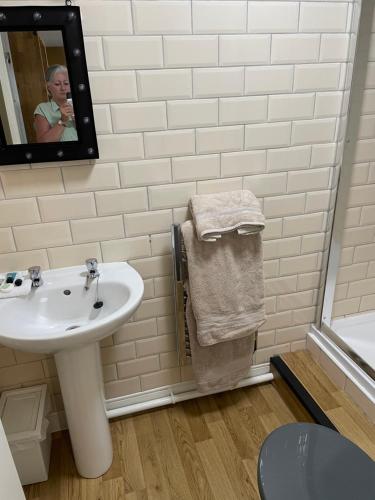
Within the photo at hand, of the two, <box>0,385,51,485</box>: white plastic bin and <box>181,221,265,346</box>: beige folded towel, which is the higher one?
<box>181,221,265,346</box>: beige folded towel

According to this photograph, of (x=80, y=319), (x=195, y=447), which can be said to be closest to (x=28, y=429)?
(x=80, y=319)

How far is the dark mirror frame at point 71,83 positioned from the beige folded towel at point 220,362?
2.84ft

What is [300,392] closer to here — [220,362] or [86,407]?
[220,362]

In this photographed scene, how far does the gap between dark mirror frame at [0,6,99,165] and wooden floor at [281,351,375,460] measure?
138cm

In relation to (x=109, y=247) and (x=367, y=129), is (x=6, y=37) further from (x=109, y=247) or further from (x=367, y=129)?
(x=367, y=129)

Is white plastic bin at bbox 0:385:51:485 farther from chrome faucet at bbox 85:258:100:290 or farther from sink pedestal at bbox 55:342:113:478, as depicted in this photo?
chrome faucet at bbox 85:258:100:290

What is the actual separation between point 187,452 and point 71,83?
1.53 metres

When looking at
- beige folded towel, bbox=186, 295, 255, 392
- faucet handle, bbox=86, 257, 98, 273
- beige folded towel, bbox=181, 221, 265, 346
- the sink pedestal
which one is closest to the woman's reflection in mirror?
faucet handle, bbox=86, 257, 98, 273

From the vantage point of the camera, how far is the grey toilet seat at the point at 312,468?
3.20ft

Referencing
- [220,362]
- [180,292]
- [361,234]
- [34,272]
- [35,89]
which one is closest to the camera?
[35,89]

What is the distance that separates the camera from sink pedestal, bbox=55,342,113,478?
4.34 ft

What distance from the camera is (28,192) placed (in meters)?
1.32

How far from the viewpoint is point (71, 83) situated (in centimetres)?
121

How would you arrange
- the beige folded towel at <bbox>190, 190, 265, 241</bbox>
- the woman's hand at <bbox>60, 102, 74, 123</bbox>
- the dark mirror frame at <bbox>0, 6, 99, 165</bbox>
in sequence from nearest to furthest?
the dark mirror frame at <bbox>0, 6, 99, 165</bbox> → the woman's hand at <bbox>60, 102, 74, 123</bbox> → the beige folded towel at <bbox>190, 190, 265, 241</bbox>
